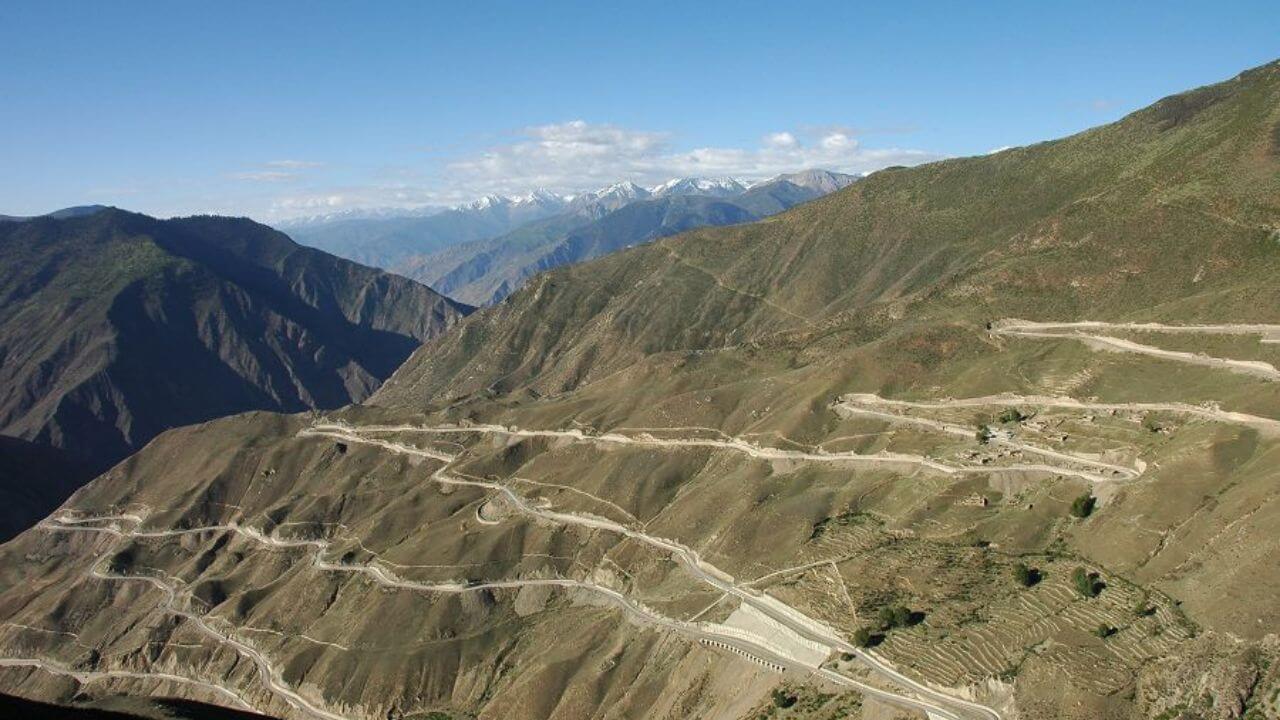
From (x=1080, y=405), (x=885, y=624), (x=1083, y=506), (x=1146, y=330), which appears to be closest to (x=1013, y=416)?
(x=1080, y=405)

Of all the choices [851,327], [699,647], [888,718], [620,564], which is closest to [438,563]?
[620,564]

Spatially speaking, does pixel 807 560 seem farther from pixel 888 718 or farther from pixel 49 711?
pixel 49 711

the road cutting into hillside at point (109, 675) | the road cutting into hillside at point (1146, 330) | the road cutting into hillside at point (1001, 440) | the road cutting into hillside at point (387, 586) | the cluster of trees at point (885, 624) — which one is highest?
the road cutting into hillside at point (1146, 330)

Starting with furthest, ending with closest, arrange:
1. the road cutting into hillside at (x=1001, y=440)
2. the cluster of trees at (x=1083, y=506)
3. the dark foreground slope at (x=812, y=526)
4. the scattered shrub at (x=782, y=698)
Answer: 1. the road cutting into hillside at (x=1001, y=440)
2. the cluster of trees at (x=1083, y=506)
3. the scattered shrub at (x=782, y=698)
4. the dark foreground slope at (x=812, y=526)

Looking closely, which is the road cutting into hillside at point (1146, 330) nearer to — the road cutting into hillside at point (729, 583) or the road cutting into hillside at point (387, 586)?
the road cutting into hillside at point (729, 583)

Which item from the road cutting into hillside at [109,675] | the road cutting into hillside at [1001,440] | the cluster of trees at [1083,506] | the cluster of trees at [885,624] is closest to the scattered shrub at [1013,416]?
the road cutting into hillside at [1001,440]

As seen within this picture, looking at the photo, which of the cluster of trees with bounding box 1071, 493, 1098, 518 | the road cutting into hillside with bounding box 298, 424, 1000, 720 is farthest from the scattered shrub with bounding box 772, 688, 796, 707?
the cluster of trees with bounding box 1071, 493, 1098, 518

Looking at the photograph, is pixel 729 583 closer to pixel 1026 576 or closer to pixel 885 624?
pixel 885 624
